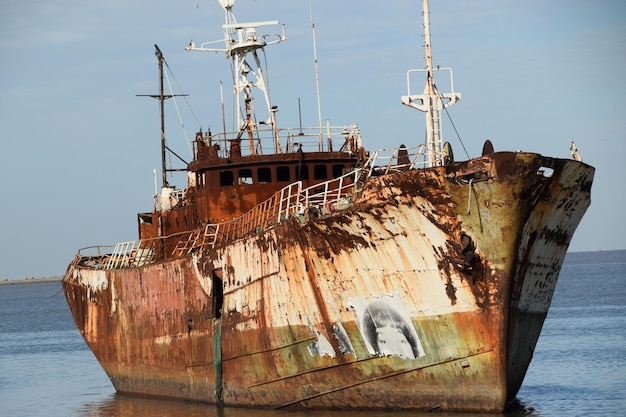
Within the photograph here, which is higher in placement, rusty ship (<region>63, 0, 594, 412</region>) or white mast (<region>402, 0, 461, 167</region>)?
white mast (<region>402, 0, 461, 167</region>)

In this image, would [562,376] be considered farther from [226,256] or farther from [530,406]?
[226,256]

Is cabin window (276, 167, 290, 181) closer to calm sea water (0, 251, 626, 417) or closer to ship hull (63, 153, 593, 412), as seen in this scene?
ship hull (63, 153, 593, 412)

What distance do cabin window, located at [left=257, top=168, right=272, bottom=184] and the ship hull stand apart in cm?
340

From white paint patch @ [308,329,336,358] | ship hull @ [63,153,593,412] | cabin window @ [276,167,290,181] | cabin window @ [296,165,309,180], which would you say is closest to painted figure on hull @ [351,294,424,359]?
ship hull @ [63,153,593,412]

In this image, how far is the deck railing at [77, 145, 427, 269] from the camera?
2020 centimetres

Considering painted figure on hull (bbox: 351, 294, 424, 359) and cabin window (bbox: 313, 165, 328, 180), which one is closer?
painted figure on hull (bbox: 351, 294, 424, 359)

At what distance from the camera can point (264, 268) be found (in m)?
21.8

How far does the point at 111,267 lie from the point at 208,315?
24.3ft

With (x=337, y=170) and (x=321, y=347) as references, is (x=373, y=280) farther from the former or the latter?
(x=337, y=170)

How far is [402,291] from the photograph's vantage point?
19.2 metres

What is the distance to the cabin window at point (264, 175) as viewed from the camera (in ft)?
86.0

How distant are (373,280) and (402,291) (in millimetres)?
616

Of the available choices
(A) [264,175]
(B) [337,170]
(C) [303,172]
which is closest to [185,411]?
(A) [264,175]

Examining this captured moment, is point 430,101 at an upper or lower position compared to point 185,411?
upper
